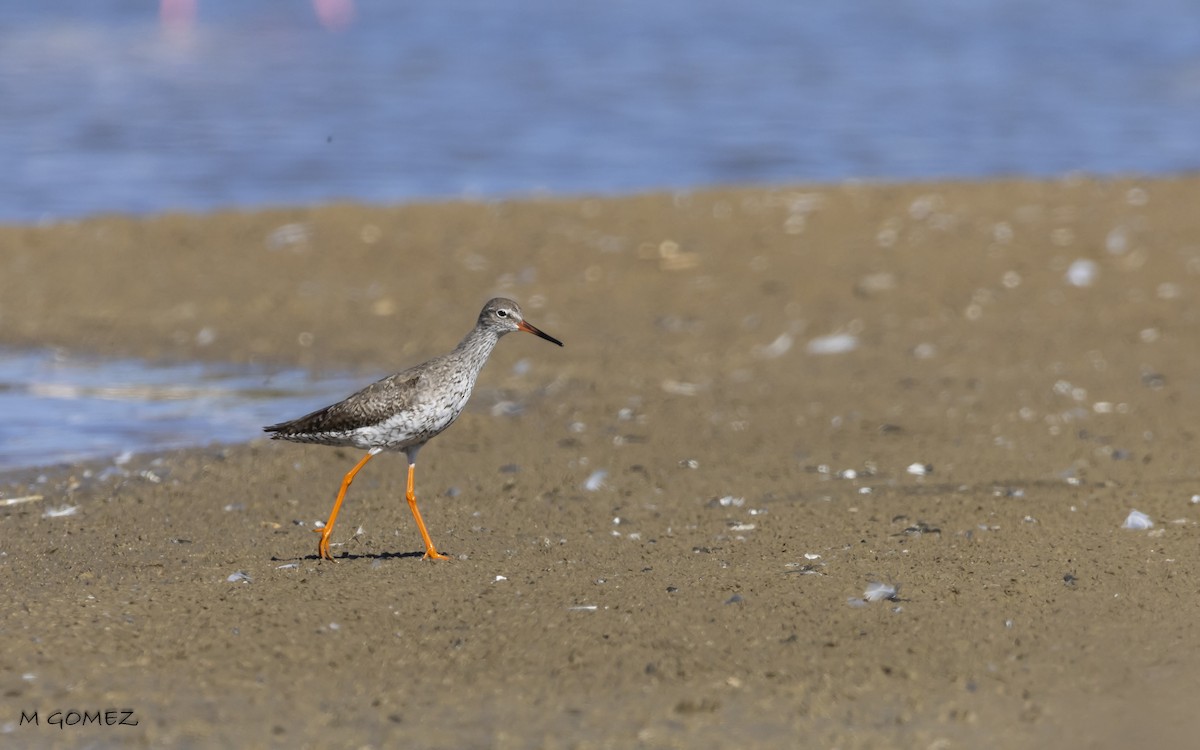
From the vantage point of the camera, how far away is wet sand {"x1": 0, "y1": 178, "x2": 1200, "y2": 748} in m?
5.53

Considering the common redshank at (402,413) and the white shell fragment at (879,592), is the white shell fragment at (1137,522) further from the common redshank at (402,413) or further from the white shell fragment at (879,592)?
the common redshank at (402,413)

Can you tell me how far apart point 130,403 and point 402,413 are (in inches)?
168

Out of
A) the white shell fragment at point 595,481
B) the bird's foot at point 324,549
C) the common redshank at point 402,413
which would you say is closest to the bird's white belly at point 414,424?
the common redshank at point 402,413

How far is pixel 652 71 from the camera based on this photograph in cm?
2778

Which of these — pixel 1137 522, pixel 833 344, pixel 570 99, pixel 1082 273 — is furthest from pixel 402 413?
pixel 570 99

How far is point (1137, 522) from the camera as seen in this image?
771 centimetres

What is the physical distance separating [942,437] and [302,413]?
4.03 meters

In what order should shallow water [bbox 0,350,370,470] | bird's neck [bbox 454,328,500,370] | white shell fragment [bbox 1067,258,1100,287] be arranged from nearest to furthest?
bird's neck [bbox 454,328,500,370]
shallow water [bbox 0,350,370,470]
white shell fragment [bbox 1067,258,1100,287]

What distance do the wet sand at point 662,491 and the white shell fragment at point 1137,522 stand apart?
72mm

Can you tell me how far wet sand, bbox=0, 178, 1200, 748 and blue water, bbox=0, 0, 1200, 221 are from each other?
3.44 metres

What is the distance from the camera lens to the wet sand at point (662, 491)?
553 centimetres

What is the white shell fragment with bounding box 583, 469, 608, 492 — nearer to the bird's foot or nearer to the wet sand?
the wet sand

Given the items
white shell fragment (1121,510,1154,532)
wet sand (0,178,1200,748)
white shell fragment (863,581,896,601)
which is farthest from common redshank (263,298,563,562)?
white shell fragment (1121,510,1154,532)

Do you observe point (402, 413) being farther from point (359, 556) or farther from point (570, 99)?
point (570, 99)
